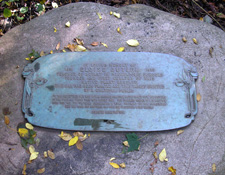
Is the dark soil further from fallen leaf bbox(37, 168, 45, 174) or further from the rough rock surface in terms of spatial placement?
fallen leaf bbox(37, 168, 45, 174)

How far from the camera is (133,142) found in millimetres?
2051

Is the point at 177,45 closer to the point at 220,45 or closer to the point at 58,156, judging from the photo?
the point at 220,45

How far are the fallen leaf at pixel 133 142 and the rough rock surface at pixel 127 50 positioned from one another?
50 millimetres

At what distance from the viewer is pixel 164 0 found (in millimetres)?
3318

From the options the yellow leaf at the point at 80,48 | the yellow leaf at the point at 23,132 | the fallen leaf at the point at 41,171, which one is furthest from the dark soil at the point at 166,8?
the fallen leaf at the point at 41,171

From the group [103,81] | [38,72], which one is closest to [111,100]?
[103,81]

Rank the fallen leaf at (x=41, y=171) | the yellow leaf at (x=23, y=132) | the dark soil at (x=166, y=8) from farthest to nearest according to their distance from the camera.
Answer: the dark soil at (x=166, y=8)
the yellow leaf at (x=23, y=132)
the fallen leaf at (x=41, y=171)

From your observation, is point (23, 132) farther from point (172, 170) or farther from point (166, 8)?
point (166, 8)

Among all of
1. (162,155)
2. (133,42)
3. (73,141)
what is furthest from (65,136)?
(133,42)

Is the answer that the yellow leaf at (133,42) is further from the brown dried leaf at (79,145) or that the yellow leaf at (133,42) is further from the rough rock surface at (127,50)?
the brown dried leaf at (79,145)

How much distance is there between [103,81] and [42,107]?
642 millimetres

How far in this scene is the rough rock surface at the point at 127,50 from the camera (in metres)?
2.01

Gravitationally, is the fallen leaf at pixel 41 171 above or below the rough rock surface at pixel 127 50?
below

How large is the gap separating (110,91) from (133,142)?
532 mm
